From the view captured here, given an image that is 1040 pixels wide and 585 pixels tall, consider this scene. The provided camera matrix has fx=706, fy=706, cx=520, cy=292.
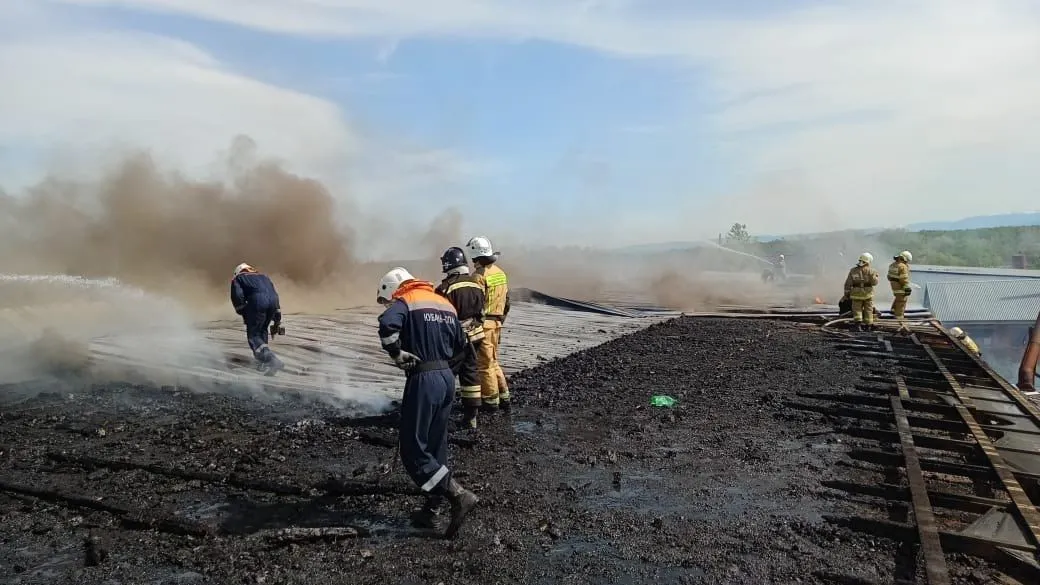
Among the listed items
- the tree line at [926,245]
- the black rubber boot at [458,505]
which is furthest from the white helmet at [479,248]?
the tree line at [926,245]

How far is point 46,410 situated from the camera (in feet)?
27.8

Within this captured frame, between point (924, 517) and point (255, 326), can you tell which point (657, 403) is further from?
point (255, 326)

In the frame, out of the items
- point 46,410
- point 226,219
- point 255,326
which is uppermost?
point 226,219

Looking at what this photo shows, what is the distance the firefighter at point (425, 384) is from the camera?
15.9 feet

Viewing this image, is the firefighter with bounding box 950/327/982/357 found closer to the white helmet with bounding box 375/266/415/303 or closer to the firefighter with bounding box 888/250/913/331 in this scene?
the firefighter with bounding box 888/250/913/331

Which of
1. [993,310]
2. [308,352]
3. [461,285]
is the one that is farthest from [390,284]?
[993,310]

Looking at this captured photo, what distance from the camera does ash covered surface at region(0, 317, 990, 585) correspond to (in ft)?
14.1

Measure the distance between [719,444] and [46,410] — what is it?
25.6 ft

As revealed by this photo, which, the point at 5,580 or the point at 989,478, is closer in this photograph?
the point at 5,580

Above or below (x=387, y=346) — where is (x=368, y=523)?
below

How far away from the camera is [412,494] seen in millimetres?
5645

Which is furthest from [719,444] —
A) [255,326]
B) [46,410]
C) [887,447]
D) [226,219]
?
[226,219]

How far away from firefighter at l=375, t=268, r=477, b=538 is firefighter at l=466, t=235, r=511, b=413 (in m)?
2.97

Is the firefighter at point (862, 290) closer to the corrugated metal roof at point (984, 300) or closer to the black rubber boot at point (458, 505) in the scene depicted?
the black rubber boot at point (458, 505)
